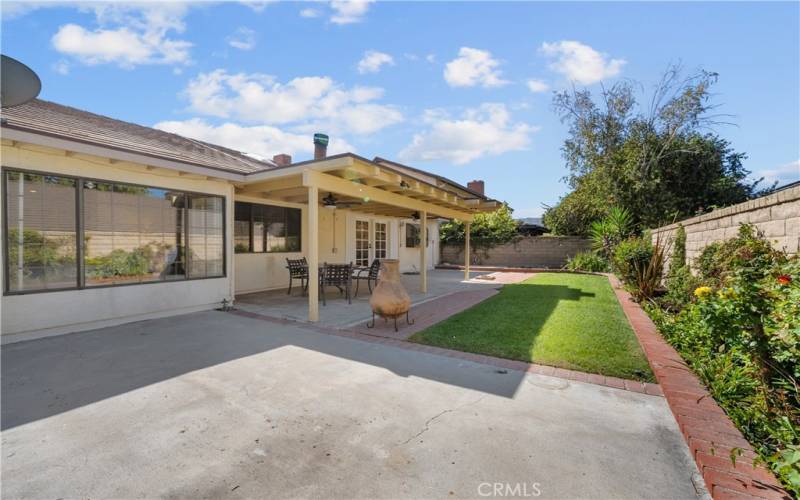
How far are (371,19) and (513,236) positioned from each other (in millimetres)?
13579

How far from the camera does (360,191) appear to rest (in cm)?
746

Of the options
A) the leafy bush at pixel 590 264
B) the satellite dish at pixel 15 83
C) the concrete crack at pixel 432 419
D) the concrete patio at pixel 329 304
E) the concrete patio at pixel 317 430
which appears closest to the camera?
the concrete patio at pixel 317 430

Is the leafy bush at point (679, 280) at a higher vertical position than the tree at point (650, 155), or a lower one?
lower

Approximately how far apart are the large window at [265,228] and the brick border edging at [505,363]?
393cm

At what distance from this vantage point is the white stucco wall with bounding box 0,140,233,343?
5.10m

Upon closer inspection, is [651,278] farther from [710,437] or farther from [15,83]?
[15,83]

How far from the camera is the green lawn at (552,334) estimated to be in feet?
14.5

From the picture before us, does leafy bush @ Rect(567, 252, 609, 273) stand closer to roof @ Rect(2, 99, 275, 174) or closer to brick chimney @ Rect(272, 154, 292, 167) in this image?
brick chimney @ Rect(272, 154, 292, 167)

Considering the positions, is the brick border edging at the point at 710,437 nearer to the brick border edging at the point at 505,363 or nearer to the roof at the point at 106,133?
the brick border edging at the point at 505,363

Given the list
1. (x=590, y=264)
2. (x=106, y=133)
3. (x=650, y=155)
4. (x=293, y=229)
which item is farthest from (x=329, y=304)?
(x=650, y=155)

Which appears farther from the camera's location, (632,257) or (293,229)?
(293,229)

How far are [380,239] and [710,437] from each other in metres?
13.1

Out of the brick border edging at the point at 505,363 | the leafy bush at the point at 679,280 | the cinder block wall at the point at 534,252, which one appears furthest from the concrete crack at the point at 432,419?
the cinder block wall at the point at 534,252

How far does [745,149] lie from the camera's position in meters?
15.9
